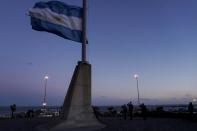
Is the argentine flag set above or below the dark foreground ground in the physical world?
above

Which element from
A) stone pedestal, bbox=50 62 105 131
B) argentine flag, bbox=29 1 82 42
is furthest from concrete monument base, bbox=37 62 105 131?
argentine flag, bbox=29 1 82 42

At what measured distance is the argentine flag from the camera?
2344 centimetres

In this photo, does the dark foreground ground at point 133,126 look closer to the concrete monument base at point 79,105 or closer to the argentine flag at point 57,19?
the concrete monument base at point 79,105

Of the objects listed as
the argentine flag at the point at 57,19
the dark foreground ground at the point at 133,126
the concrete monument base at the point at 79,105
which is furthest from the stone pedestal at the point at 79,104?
the argentine flag at the point at 57,19

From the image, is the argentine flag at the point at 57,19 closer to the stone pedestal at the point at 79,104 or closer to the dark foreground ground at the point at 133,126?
the stone pedestal at the point at 79,104

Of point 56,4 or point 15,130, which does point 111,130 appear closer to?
point 15,130

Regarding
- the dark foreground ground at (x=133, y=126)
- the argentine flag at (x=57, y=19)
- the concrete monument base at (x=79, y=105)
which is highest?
the argentine flag at (x=57, y=19)

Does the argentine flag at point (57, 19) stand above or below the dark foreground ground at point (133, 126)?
above

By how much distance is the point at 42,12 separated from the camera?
23.6m

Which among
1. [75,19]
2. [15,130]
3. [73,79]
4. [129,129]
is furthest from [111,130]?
[75,19]

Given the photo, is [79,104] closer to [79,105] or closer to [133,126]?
[79,105]

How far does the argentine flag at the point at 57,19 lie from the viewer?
923 inches

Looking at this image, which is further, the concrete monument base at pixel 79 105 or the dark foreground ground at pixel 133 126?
the dark foreground ground at pixel 133 126

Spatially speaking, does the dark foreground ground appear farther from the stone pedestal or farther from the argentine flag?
the argentine flag
